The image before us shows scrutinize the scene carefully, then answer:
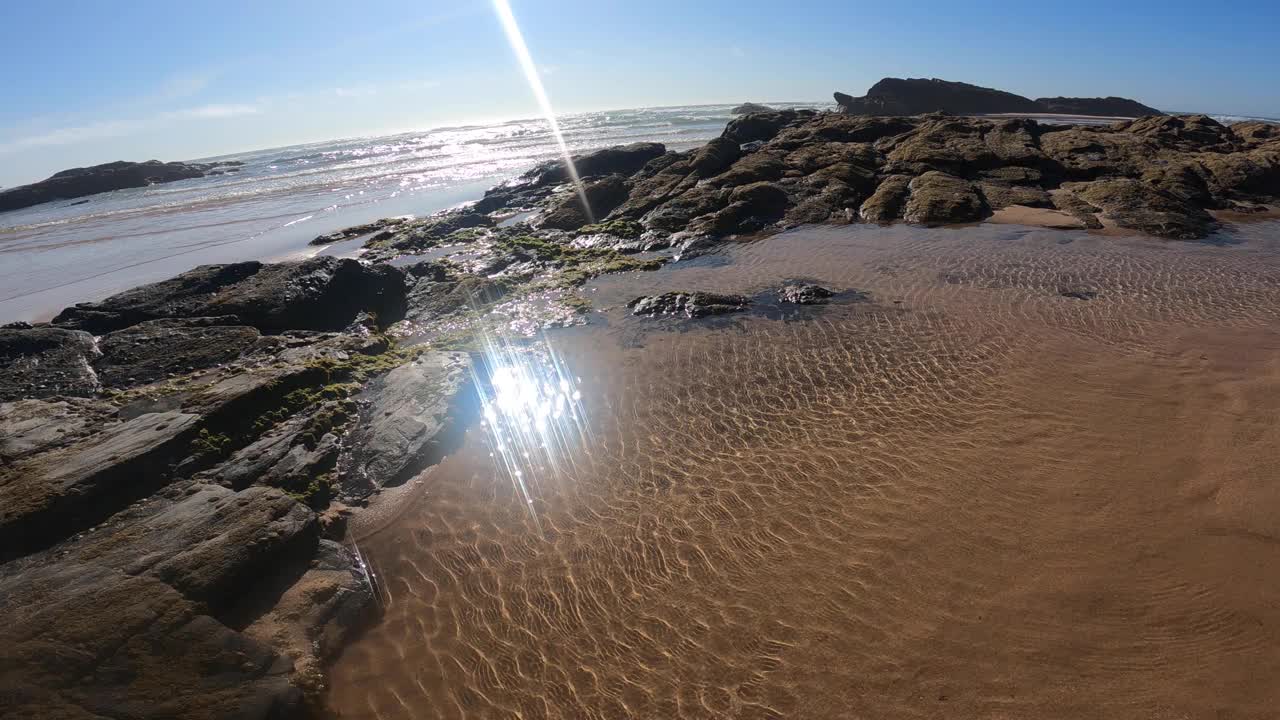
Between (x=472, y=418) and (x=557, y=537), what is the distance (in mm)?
3924

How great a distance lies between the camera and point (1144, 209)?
20.9m

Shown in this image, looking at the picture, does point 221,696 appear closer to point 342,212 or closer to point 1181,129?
point 342,212

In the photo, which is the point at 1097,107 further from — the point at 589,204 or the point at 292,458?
the point at 292,458

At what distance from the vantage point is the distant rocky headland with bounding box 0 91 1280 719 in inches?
228

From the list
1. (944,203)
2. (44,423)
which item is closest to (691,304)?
(44,423)

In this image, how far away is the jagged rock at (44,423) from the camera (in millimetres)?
8688

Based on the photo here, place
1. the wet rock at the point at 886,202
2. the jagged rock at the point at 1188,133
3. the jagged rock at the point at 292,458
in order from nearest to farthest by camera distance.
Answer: the jagged rock at the point at 292,458
the wet rock at the point at 886,202
the jagged rock at the point at 1188,133

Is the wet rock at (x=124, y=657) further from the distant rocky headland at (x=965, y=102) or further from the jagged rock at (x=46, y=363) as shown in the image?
the distant rocky headland at (x=965, y=102)

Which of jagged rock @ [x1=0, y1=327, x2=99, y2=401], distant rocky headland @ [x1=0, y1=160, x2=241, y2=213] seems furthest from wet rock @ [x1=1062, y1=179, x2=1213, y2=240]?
distant rocky headland @ [x1=0, y1=160, x2=241, y2=213]

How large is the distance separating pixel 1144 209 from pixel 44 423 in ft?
106

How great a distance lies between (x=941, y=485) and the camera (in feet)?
26.3

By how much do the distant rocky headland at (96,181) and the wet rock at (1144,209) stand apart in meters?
113

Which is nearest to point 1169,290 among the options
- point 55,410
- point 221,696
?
point 221,696

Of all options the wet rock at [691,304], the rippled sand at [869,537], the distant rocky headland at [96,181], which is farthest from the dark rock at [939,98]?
the distant rocky headland at [96,181]
